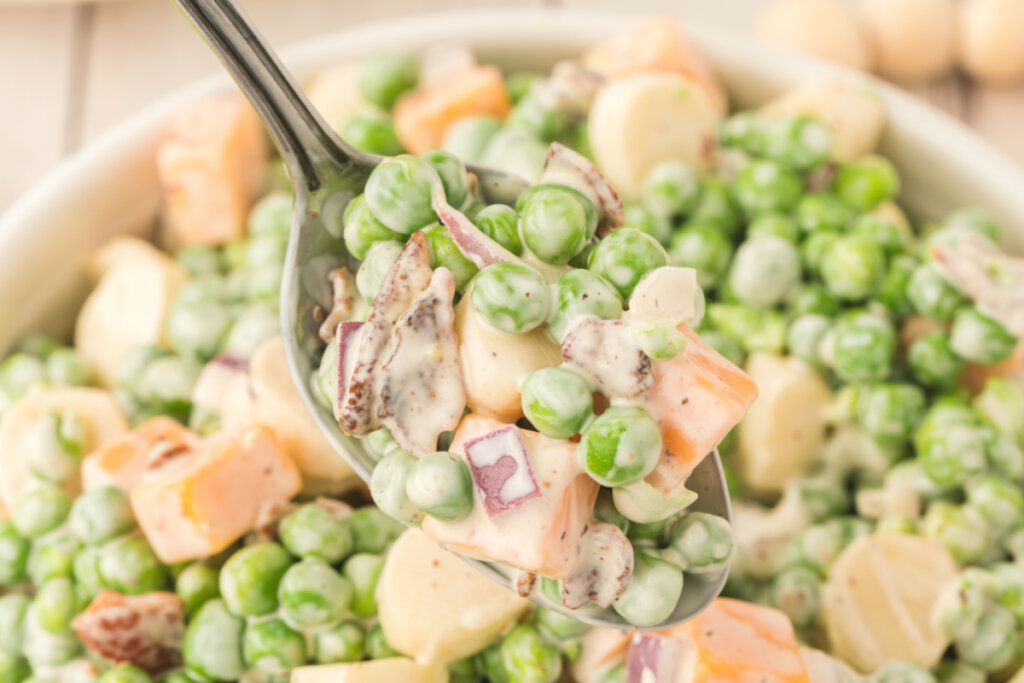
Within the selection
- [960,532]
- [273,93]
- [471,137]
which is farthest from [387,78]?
[960,532]

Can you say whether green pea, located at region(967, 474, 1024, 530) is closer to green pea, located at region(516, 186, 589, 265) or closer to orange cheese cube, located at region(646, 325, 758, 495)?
orange cheese cube, located at region(646, 325, 758, 495)

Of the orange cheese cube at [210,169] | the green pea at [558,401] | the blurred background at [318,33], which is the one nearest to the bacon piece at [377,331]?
the green pea at [558,401]

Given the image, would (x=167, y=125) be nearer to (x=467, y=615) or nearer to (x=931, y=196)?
(x=467, y=615)

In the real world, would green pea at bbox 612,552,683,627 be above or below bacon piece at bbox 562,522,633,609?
below

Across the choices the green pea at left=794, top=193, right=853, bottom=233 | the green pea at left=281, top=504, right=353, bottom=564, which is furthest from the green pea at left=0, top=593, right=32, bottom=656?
the green pea at left=794, top=193, right=853, bottom=233

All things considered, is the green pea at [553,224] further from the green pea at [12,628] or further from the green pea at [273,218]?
the green pea at [12,628]
